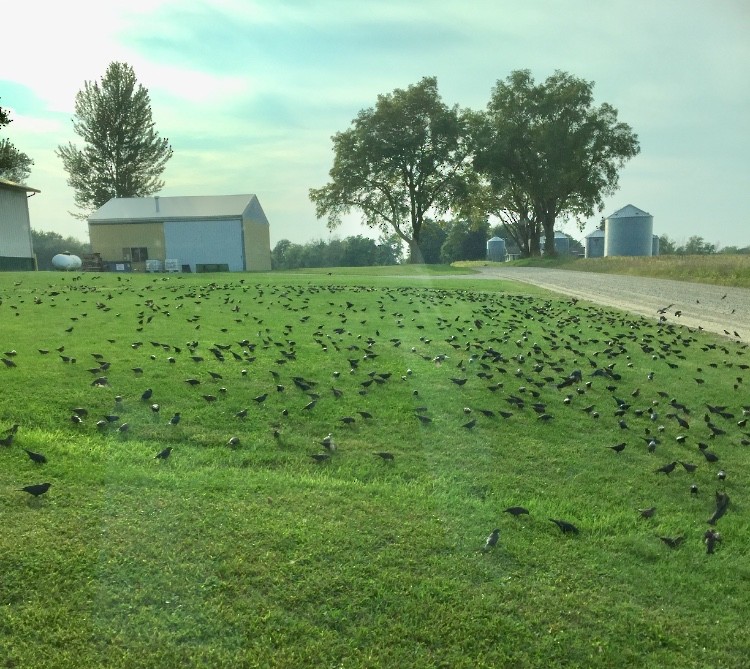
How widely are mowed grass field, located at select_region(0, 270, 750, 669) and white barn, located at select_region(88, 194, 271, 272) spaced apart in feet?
161

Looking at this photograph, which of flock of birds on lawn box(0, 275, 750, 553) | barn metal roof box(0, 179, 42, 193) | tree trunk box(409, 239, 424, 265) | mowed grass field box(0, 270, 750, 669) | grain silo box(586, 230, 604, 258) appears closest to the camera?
mowed grass field box(0, 270, 750, 669)

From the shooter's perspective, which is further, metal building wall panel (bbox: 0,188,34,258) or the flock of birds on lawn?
metal building wall panel (bbox: 0,188,34,258)

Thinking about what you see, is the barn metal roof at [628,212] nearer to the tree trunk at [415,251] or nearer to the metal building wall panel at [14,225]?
the tree trunk at [415,251]

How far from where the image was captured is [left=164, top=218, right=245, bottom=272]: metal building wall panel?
57.0m

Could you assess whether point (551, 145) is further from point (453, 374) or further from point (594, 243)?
point (453, 374)

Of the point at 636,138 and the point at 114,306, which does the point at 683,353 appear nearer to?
the point at 114,306

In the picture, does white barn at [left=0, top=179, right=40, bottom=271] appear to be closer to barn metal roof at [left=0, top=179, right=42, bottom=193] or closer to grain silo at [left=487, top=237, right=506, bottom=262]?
barn metal roof at [left=0, top=179, right=42, bottom=193]

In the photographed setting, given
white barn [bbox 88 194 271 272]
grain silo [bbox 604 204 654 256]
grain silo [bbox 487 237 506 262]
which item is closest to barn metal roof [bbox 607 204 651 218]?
grain silo [bbox 604 204 654 256]

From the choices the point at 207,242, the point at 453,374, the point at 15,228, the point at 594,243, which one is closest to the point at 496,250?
the point at 594,243

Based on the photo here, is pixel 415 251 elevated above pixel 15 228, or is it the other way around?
pixel 15 228

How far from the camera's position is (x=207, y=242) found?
57.2 m

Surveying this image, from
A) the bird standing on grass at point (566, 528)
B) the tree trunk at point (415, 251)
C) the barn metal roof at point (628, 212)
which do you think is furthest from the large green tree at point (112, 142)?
the bird standing on grass at point (566, 528)

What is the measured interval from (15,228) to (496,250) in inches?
2859

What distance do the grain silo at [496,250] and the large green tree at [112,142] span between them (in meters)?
52.5
